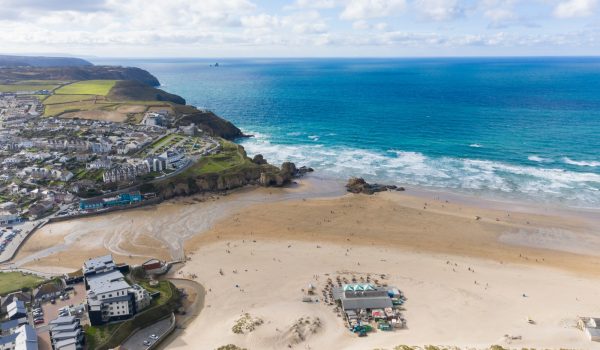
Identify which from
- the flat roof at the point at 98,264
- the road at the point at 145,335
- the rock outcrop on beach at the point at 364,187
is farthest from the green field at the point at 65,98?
the road at the point at 145,335

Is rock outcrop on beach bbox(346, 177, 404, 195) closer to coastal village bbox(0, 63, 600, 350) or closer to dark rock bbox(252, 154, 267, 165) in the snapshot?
coastal village bbox(0, 63, 600, 350)

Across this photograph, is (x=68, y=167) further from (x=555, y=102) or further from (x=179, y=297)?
(x=555, y=102)

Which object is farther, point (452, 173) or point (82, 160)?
point (82, 160)

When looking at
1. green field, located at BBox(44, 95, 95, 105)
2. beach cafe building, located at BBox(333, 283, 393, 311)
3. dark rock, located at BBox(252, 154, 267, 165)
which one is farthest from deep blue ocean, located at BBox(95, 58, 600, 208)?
green field, located at BBox(44, 95, 95, 105)

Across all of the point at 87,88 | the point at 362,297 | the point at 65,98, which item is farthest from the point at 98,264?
the point at 87,88

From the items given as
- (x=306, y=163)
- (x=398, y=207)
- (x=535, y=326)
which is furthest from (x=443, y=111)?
(x=535, y=326)

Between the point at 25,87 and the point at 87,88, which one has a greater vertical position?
the point at 87,88

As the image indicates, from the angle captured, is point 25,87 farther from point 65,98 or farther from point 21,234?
point 21,234
